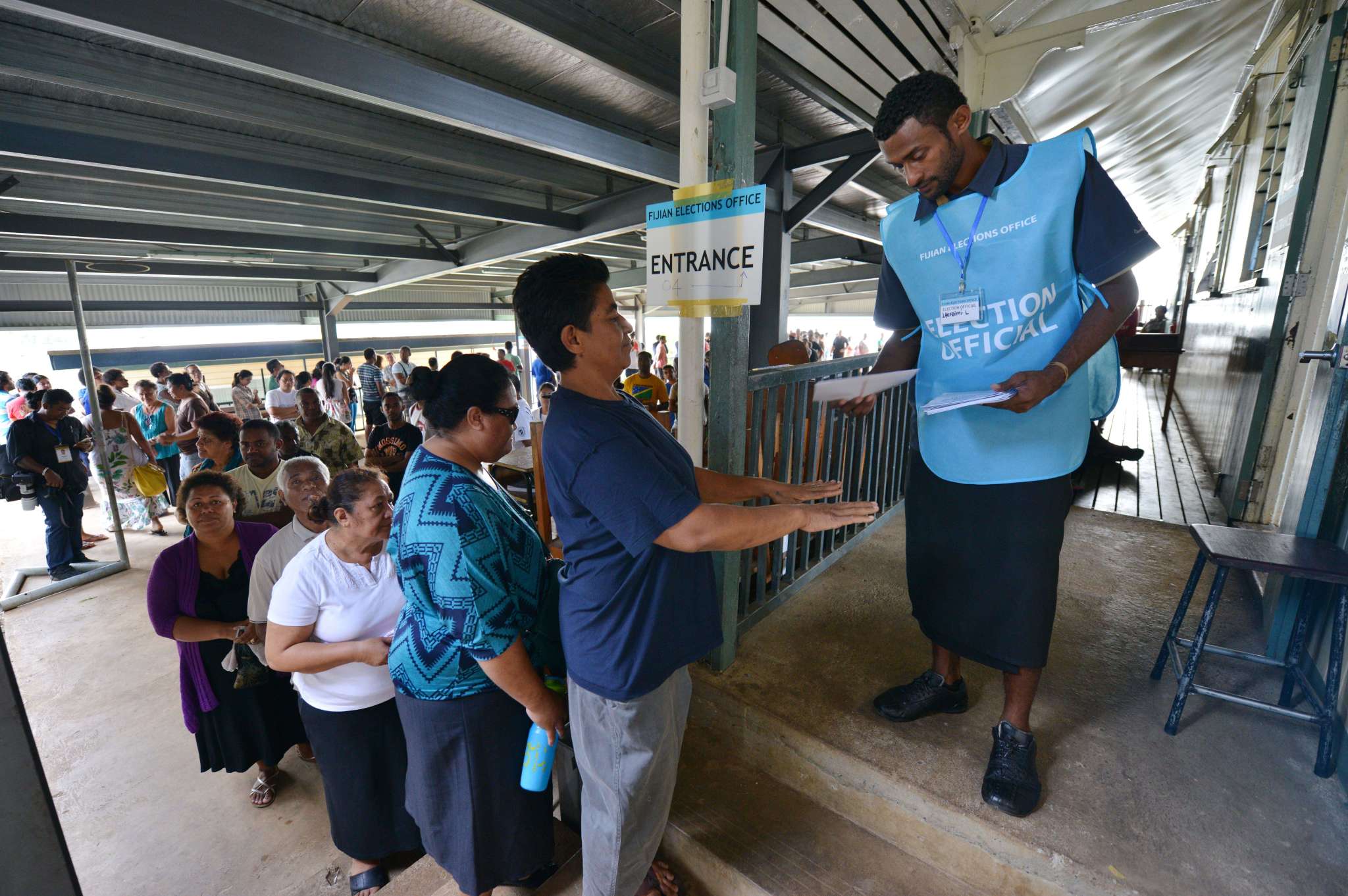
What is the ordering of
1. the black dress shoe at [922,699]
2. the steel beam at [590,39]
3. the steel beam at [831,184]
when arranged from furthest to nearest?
the steel beam at [831,184] → the steel beam at [590,39] → the black dress shoe at [922,699]

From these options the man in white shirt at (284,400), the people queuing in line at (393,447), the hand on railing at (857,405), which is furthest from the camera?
the man in white shirt at (284,400)

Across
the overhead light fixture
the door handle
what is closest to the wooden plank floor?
the door handle

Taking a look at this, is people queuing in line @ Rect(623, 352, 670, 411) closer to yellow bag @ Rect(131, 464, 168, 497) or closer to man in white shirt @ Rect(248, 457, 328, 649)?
man in white shirt @ Rect(248, 457, 328, 649)

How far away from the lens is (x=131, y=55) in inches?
137

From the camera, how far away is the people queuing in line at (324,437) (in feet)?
14.0

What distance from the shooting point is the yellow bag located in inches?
221

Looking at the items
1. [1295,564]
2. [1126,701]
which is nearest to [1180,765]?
[1126,701]

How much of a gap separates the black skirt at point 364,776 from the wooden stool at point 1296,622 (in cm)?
276

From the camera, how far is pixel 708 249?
189 centimetres

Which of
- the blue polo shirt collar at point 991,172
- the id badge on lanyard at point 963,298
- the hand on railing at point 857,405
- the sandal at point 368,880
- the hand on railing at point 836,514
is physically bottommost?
the sandal at point 368,880

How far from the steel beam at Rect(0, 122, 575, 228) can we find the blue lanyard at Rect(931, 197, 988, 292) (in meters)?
6.21

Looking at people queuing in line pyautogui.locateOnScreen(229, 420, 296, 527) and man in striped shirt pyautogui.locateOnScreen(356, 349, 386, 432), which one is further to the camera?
man in striped shirt pyautogui.locateOnScreen(356, 349, 386, 432)

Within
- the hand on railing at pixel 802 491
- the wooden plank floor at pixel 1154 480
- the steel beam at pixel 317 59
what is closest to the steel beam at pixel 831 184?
the steel beam at pixel 317 59

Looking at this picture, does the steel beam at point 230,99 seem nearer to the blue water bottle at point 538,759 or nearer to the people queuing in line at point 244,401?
the blue water bottle at point 538,759
